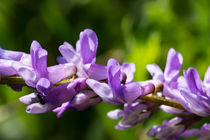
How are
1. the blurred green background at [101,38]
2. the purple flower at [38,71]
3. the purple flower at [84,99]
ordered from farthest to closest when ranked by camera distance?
the blurred green background at [101,38]
the purple flower at [84,99]
the purple flower at [38,71]

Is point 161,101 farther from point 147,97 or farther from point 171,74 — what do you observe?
point 171,74

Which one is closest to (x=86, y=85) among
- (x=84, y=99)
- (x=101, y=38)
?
(x=84, y=99)

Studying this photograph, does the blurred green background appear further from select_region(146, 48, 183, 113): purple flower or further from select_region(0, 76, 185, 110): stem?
select_region(0, 76, 185, 110): stem

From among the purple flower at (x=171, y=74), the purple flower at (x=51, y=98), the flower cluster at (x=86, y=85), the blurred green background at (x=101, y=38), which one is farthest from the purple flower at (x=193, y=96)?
the blurred green background at (x=101, y=38)

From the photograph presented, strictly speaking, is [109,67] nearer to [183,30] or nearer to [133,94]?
[133,94]

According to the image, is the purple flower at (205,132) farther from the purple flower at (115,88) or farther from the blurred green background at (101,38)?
the blurred green background at (101,38)

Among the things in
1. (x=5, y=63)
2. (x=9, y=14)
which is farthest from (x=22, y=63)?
(x=9, y=14)

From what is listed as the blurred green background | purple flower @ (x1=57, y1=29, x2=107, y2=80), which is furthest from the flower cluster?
the blurred green background
